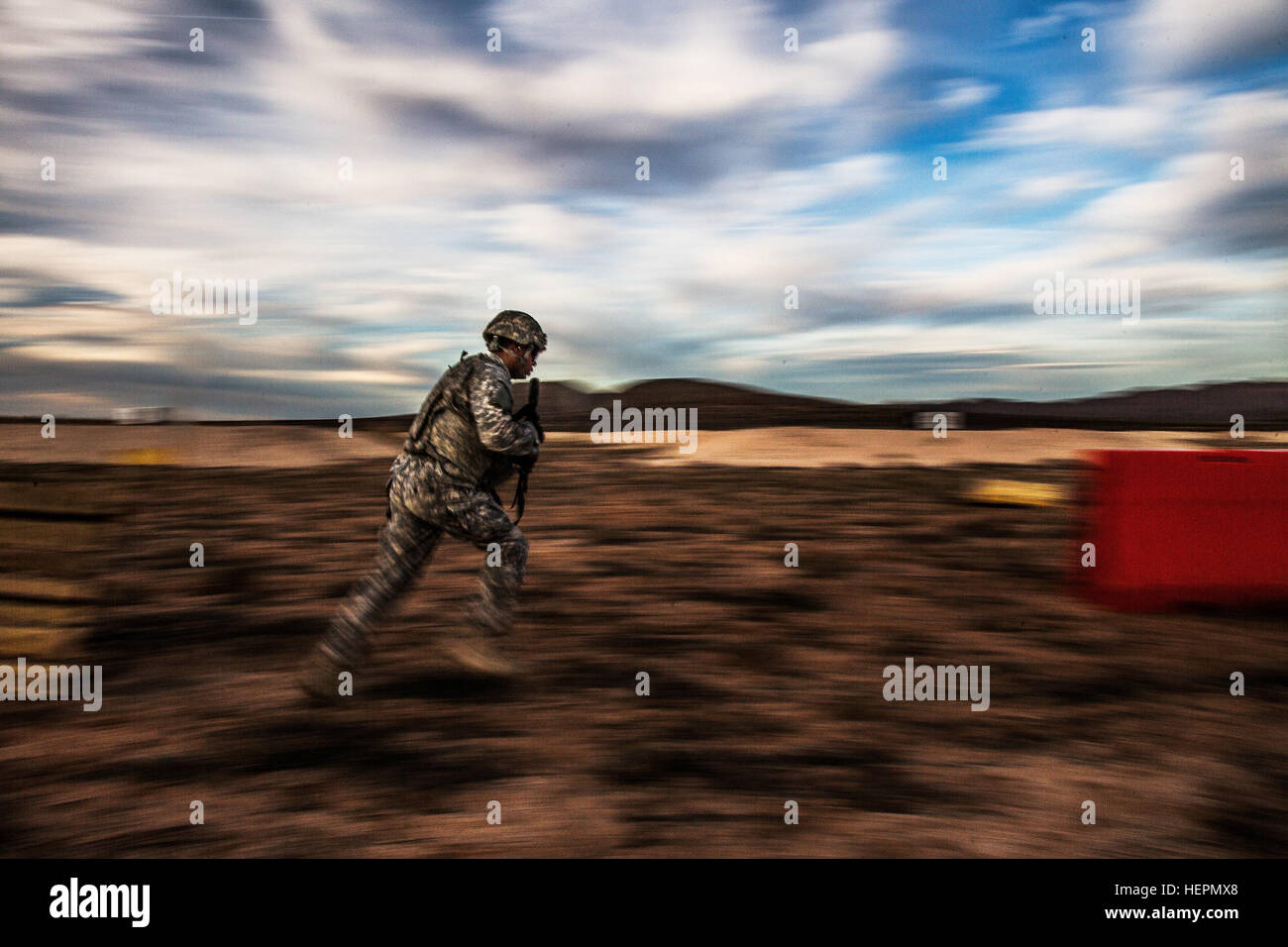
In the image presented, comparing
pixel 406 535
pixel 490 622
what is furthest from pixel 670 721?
pixel 406 535

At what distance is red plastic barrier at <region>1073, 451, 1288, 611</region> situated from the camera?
6457 millimetres

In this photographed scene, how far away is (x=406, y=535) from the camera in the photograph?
15.4ft

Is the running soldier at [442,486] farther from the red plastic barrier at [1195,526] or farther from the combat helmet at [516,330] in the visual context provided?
the red plastic barrier at [1195,526]

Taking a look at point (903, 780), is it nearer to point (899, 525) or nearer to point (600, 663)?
point (600, 663)

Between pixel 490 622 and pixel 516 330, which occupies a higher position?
pixel 516 330

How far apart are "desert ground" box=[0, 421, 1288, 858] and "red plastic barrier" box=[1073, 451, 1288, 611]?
9.1 inches

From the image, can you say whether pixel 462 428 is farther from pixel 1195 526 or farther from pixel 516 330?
pixel 1195 526

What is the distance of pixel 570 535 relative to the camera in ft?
37.3

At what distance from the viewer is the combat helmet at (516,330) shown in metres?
4.86

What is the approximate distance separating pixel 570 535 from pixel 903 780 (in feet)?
24.7

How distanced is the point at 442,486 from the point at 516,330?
92cm

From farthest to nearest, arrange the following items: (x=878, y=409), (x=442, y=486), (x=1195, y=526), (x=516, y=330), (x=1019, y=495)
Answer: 1. (x=878, y=409)
2. (x=1019, y=495)
3. (x=1195, y=526)
4. (x=516, y=330)
5. (x=442, y=486)

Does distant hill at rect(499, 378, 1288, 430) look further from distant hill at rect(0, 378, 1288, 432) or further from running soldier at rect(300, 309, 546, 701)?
running soldier at rect(300, 309, 546, 701)

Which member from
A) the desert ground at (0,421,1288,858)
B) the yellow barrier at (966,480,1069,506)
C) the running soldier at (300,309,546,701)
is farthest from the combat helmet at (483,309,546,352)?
the yellow barrier at (966,480,1069,506)
